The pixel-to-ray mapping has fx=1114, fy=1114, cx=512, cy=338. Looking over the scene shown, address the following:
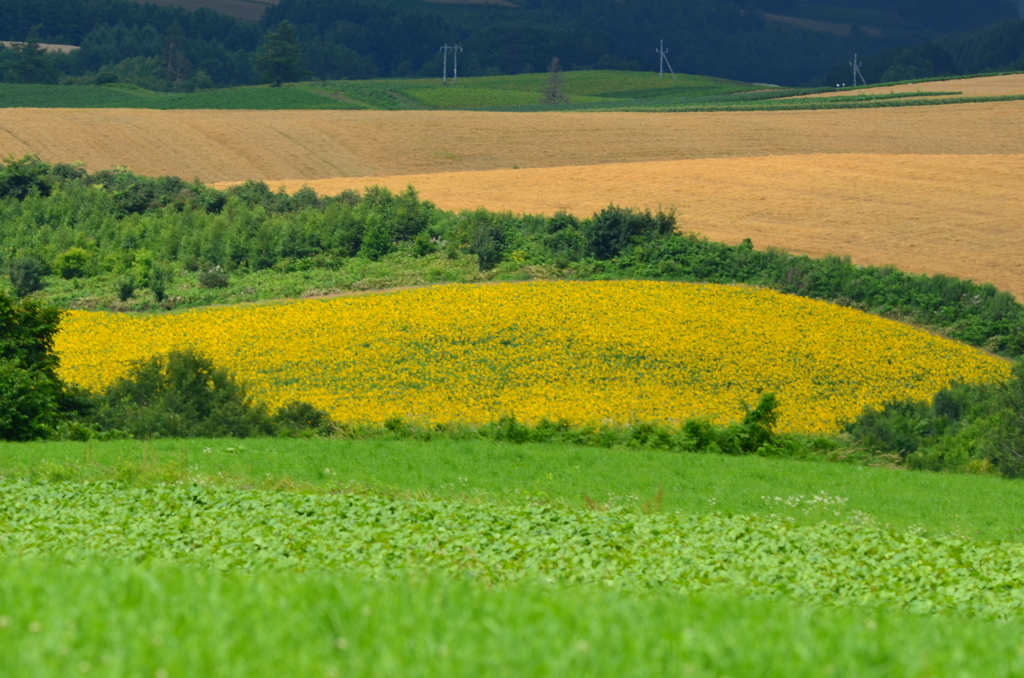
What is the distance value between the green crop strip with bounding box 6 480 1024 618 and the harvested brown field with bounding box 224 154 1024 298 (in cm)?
3058

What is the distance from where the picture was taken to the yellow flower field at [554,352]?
2830 centimetres

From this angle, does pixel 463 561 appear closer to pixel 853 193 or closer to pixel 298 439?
pixel 298 439

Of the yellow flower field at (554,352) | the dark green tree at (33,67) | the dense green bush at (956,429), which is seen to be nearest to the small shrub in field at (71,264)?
the yellow flower field at (554,352)

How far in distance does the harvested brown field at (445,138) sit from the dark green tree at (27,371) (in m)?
46.5

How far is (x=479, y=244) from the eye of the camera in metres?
45.1

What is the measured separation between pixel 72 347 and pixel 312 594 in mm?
30139

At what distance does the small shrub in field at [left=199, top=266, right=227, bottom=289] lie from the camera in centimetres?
4244

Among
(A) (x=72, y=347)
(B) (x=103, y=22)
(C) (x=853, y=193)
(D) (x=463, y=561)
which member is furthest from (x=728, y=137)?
(B) (x=103, y=22)

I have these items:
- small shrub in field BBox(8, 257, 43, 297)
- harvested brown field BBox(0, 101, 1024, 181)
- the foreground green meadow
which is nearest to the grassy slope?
the foreground green meadow

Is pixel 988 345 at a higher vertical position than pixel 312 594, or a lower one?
lower

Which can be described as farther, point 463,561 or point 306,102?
point 306,102

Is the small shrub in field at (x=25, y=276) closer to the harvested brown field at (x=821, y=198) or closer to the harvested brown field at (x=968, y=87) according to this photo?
the harvested brown field at (x=821, y=198)

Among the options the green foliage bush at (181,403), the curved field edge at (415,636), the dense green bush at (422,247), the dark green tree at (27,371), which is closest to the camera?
the curved field edge at (415,636)

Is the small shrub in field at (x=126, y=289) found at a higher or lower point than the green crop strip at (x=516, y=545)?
lower
